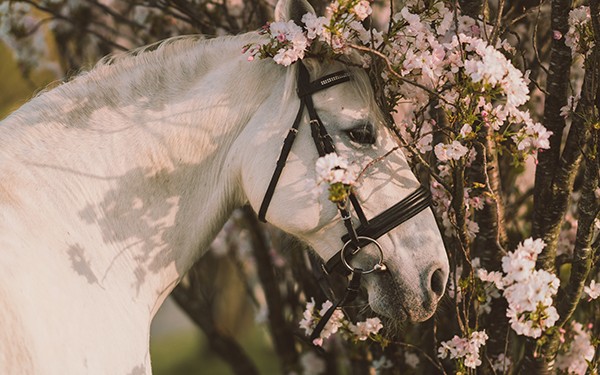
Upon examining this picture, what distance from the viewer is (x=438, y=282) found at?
2840 mm

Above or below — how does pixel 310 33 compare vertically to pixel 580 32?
above

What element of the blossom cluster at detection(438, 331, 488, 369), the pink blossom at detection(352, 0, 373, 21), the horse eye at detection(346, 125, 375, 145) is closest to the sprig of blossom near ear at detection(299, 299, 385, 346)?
the blossom cluster at detection(438, 331, 488, 369)

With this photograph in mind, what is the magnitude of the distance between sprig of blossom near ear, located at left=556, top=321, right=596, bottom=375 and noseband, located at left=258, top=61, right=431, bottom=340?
1.21m

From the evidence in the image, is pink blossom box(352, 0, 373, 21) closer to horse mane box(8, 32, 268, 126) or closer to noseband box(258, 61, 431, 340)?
noseband box(258, 61, 431, 340)

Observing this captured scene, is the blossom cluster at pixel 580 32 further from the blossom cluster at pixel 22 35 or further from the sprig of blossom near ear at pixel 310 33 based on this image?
the blossom cluster at pixel 22 35

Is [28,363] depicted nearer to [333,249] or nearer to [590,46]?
[333,249]

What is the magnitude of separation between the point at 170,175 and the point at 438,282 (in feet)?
3.63

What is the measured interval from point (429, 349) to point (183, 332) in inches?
429

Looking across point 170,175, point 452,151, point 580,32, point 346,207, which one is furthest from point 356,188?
point 580,32

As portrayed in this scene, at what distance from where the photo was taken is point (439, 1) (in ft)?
9.64

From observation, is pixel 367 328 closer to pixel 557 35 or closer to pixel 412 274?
pixel 412 274

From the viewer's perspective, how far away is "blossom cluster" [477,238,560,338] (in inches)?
91.9

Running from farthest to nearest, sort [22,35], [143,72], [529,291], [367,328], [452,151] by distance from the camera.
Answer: [22,35] < [367,328] < [143,72] < [452,151] < [529,291]

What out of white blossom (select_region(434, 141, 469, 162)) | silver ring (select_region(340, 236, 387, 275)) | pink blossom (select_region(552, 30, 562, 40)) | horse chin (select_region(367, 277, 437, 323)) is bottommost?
horse chin (select_region(367, 277, 437, 323))
